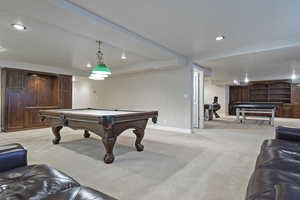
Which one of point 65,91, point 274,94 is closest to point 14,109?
point 65,91

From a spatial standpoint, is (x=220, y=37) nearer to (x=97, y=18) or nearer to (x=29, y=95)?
(x=97, y=18)

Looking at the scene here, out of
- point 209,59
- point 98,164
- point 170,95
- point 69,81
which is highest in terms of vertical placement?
point 209,59

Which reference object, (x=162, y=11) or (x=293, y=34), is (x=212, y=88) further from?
(x=162, y=11)

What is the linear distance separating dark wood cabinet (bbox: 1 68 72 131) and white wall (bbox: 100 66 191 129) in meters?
2.11

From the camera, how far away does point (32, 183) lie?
120 centimetres

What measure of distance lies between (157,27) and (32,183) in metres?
2.82

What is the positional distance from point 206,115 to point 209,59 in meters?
4.31

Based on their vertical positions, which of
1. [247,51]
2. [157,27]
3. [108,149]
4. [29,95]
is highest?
[157,27]

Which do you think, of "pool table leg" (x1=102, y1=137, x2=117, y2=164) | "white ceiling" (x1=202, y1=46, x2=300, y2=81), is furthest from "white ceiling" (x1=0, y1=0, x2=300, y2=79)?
"pool table leg" (x1=102, y1=137, x2=117, y2=164)

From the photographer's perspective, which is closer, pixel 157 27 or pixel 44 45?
pixel 157 27

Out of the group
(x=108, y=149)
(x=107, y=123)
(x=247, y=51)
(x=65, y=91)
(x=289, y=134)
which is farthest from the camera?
(x=65, y=91)

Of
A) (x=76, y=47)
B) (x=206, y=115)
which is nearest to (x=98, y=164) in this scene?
(x=76, y=47)

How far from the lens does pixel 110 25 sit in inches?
110

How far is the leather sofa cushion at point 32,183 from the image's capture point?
3.52 ft
